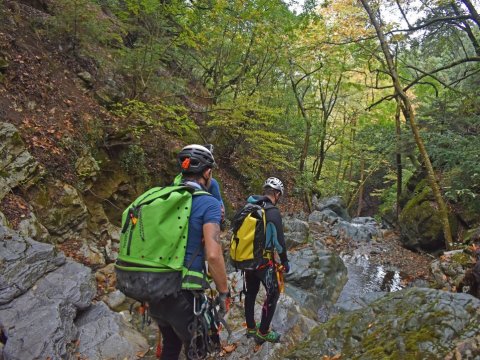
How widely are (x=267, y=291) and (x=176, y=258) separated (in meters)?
2.19

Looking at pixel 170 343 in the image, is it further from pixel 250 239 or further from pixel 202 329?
pixel 250 239

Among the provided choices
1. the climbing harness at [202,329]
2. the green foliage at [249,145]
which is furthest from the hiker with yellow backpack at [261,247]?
the green foliage at [249,145]

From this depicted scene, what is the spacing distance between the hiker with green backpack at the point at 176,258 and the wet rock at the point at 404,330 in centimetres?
157

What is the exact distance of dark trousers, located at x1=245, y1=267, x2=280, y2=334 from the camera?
13.9ft

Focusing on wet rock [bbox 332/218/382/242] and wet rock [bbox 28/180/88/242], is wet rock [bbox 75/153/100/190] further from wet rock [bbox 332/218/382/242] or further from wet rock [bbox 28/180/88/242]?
wet rock [bbox 332/218/382/242]

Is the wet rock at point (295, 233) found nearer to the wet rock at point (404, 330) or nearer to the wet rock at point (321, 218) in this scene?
the wet rock at point (321, 218)

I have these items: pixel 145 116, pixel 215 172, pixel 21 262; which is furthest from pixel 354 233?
pixel 21 262

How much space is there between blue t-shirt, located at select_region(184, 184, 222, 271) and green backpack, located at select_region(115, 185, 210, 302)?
5 cm

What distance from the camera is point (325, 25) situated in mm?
15602

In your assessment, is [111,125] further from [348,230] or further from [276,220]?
[348,230]

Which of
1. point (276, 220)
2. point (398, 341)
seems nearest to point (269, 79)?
point (276, 220)

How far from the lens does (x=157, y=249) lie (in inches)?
95.4

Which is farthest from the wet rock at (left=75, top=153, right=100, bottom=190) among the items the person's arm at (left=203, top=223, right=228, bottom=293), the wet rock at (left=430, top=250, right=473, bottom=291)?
the wet rock at (left=430, top=250, right=473, bottom=291)

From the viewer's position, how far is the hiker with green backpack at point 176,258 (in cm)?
242
